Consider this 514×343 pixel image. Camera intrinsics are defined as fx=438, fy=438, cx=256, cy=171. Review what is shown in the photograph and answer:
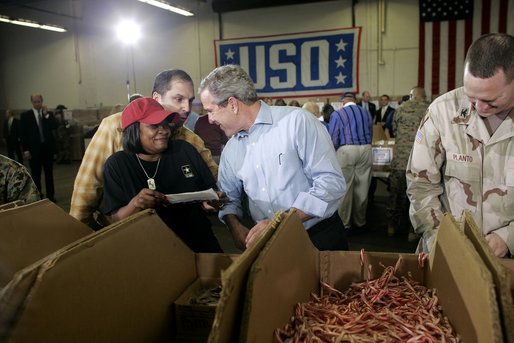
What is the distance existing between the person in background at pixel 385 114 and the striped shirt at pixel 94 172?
7.18m

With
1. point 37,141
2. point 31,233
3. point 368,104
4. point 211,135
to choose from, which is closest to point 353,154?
point 211,135

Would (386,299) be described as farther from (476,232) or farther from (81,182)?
(81,182)

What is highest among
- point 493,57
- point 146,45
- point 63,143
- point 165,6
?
point 165,6

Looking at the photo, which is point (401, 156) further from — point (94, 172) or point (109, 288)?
point (109, 288)

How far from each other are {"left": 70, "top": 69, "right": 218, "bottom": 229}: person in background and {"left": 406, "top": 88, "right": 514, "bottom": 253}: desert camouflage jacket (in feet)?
3.68

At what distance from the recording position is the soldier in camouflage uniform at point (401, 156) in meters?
4.87

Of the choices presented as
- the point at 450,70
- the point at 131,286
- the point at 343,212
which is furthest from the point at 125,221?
the point at 450,70

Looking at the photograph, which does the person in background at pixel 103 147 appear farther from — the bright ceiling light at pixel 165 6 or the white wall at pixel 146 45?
the white wall at pixel 146 45

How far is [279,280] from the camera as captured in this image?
1053mm

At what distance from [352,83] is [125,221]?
1048cm

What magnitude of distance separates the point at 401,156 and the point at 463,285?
13.6 ft

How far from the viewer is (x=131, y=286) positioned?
1060mm

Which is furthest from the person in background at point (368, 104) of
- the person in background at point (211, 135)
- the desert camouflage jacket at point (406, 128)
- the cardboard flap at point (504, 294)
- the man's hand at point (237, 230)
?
the cardboard flap at point (504, 294)

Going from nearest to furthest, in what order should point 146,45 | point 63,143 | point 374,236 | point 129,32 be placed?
point 374,236, point 129,32, point 146,45, point 63,143
